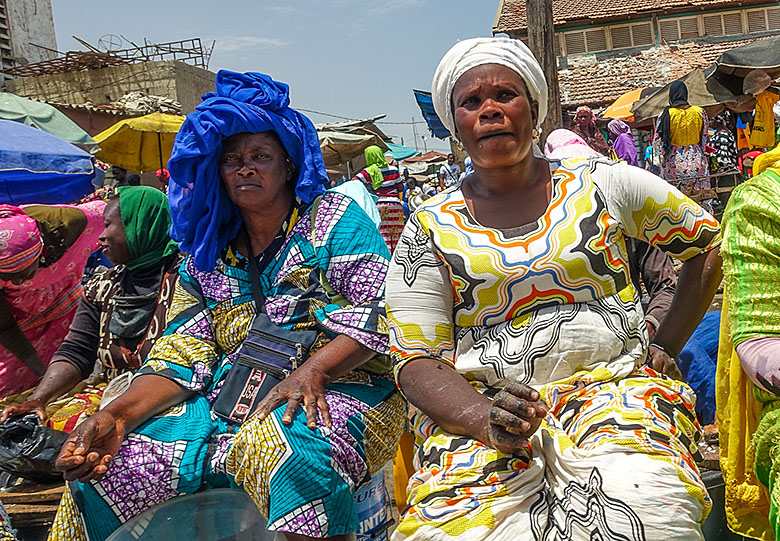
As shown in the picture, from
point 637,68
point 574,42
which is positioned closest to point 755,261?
point 637,68

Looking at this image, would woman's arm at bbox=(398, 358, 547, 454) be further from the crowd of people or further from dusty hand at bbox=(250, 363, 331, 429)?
dusty hand at bbox=(250, 363, 331, 429)

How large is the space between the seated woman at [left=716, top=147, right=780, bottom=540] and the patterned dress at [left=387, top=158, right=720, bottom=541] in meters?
0.18

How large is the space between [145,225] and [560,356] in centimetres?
219

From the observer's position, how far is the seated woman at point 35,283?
387 centimetres

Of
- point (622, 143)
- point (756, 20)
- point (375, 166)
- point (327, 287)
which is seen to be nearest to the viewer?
point (327, 287)

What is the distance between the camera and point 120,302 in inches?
133

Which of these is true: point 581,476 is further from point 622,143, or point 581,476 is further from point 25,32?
point 25,32

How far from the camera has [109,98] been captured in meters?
19.5

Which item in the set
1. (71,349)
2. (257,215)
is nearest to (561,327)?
(257,215)

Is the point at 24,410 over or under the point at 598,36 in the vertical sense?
under

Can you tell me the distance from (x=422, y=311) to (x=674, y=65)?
26.6m

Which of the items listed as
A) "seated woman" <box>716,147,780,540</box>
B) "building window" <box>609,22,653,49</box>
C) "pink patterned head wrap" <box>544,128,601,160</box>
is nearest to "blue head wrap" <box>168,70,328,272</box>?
"seated woman" <box>716,147,780,540</box>

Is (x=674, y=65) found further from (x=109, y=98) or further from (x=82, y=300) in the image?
(x=82, y=300)

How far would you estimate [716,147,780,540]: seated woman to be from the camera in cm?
178
